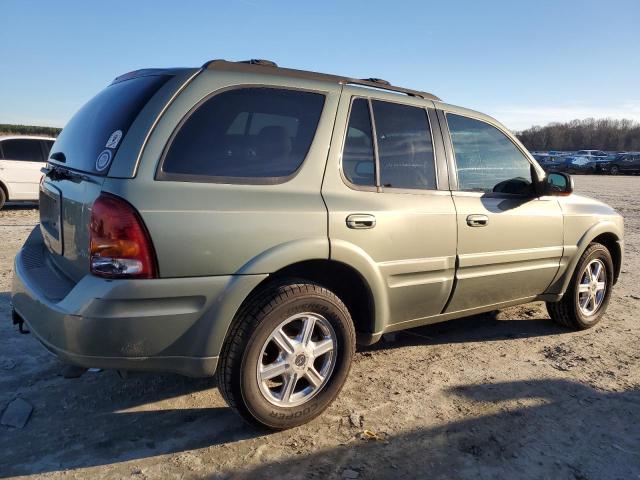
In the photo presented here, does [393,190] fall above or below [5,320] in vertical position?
above

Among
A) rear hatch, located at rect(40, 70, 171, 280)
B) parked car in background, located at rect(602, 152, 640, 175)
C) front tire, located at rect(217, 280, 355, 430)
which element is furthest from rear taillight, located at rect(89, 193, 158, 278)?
parked car in background, located at rect(602, 152, 640, 175)

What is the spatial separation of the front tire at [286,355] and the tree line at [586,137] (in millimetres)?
85602

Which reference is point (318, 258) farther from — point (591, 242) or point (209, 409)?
point (591, 242)

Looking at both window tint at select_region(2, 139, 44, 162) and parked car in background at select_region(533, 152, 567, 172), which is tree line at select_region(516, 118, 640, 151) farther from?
window tint at select_region(2, 139, 44, 162)

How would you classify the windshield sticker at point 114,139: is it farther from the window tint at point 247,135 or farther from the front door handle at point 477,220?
the front door handle at point 477,220

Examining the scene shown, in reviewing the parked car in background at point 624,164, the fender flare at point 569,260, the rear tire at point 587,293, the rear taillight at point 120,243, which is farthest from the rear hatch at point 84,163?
the parked car in background at point 624,164

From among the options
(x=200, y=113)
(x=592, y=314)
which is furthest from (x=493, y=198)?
(x=200, y=113)

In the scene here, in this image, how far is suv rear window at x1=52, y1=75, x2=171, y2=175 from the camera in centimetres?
248

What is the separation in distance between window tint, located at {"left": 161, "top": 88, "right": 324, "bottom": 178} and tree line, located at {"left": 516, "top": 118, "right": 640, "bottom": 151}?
85.5 meters

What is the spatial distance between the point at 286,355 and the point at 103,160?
134 centimetres

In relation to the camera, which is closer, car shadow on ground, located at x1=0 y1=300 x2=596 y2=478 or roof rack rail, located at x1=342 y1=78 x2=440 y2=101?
car shadow on ground, located at x1=0 y1=300 x2=596 y2=478

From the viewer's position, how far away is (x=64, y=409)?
2.94m

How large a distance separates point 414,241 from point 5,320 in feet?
11.1

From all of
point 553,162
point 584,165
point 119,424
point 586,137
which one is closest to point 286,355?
point 119,424
